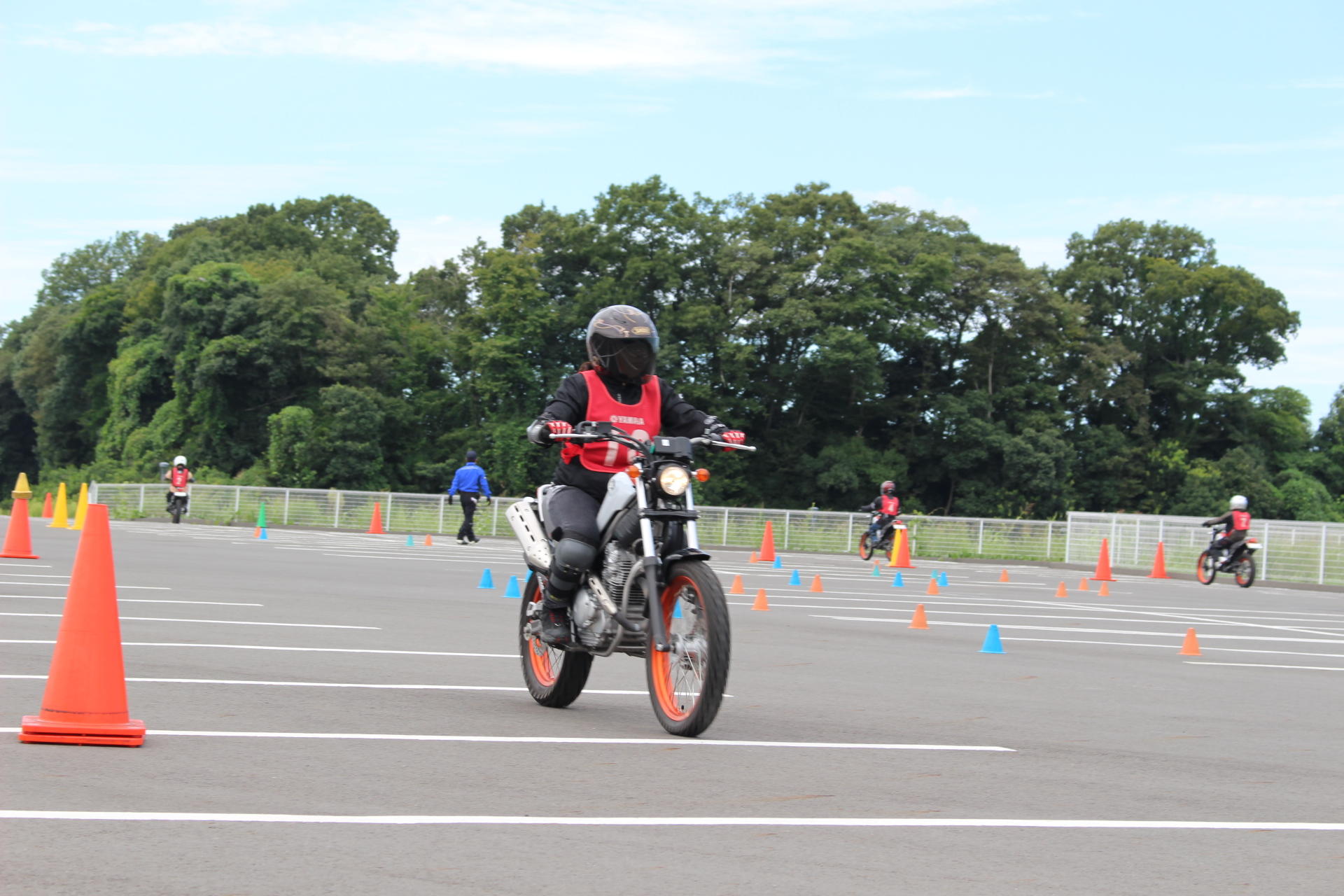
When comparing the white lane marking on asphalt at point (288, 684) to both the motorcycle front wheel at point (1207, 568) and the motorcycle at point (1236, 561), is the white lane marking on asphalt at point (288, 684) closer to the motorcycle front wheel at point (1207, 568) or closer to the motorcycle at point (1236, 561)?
the motorcycle at point (1236, 561)

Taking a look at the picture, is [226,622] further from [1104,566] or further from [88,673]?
[1104,566]

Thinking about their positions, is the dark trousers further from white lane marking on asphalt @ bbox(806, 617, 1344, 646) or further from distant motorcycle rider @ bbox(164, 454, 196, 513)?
white lane marking on asphalt @ bbox(806, 617, 1344, 646)

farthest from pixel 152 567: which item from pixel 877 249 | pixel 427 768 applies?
pixel 877 249

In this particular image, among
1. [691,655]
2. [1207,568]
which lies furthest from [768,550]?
[691,655]

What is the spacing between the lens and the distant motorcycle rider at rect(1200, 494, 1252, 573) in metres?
30.2

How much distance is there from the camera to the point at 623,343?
823 cm

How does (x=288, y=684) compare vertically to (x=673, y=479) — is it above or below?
below

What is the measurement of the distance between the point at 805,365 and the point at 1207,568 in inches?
1461

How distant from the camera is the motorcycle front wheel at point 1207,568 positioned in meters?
30.9

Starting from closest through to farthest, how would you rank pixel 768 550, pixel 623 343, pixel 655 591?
pixel 655 591 → pixel 623 343 → pixel 768 550

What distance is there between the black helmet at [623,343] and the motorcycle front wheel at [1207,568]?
2500 centimetres

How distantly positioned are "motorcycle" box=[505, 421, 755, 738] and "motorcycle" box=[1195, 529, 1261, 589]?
24426 millimetres

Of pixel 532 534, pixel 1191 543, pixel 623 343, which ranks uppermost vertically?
pixel 623 343

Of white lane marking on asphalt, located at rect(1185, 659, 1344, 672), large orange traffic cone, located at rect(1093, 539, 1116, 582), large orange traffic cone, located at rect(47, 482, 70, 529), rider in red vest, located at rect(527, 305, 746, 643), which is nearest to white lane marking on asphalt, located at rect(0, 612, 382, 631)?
rider in red vest, located at rect(527, 305, 746, 643)
